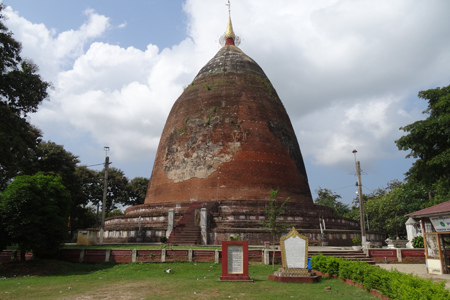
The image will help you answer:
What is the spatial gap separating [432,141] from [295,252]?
9051 millimetres

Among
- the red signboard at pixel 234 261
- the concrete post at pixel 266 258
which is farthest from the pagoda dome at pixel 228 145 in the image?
the red signboard at pixel 234 261

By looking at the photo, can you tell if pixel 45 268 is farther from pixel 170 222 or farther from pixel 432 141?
pixel 432 141

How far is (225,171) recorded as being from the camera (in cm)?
1948

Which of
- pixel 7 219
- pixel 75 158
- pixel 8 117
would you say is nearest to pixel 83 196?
pixel 75 158

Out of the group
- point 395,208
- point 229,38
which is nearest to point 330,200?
point 395,208

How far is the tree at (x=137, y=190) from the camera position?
38.1m

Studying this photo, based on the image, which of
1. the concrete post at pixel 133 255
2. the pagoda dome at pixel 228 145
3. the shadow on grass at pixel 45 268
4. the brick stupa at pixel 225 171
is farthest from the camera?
the pagoda dome at pixel 228 145

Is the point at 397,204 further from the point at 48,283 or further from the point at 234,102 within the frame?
the point at 48,283

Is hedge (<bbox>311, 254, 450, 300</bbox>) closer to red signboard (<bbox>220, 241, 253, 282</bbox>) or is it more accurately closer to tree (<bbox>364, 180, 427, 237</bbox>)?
red signboard (<bbox>220, 241, 253, 282</bbox>)

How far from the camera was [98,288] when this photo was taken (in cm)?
834

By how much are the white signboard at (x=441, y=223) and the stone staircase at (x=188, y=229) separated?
362 inches

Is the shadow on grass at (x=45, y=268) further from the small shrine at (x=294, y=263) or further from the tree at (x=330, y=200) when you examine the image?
the tree at (x=330, y=200)

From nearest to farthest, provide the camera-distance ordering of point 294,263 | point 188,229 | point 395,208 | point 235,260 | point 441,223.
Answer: point 235,260, point 294,263, point 441,223, point 188,229, point 395,208

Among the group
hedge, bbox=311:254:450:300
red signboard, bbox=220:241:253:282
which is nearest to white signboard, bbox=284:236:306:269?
hedge, bbox=311:254:450:300
